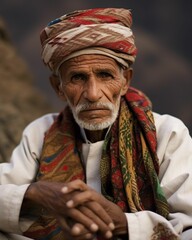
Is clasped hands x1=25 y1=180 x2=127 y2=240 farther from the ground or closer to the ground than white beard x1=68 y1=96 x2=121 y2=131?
closer to the ground

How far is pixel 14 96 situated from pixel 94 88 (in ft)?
16.9

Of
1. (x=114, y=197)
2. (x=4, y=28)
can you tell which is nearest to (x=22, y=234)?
(x=114, y=197)

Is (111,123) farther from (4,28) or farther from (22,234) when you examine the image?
(4,28)

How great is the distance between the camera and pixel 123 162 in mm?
4133

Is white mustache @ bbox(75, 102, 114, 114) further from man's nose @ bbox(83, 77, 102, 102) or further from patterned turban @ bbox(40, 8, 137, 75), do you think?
patterned turban @ bbox(40, 8, 137, 75)

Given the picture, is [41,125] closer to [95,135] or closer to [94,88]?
[95,135]

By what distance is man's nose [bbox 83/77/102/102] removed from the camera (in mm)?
4145

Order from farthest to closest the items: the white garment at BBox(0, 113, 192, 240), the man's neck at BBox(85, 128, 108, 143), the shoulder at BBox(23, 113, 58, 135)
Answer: the shoulder at BBox(23, 113, 58, 135) → the man's neck at BBox(85, 128, 108, 143) → the white garment at BBox(0, 113, 192, 240)

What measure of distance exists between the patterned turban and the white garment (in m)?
0.59

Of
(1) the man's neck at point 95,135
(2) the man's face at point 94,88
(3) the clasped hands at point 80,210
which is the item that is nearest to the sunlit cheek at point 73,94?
(2) the man's face at point 94,88

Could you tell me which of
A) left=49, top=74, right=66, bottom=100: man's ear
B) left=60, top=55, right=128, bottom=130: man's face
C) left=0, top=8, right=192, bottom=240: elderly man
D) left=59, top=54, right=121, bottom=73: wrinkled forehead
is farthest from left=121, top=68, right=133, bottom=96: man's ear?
left=49, top=74, right=66, bottom=100: man's ear

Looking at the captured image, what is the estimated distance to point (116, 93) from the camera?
14.2ft

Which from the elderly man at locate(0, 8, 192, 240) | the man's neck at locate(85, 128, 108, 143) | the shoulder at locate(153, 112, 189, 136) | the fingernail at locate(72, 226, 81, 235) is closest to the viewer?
the fingernail at locate(72, 226, 81, 235)

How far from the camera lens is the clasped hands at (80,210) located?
3467 millimetres
